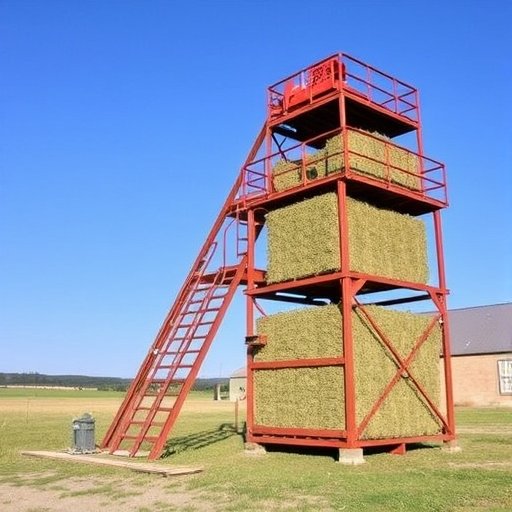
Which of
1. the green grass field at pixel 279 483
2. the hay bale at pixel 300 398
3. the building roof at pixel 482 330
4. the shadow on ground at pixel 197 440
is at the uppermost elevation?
the building roof at pixel 482 330

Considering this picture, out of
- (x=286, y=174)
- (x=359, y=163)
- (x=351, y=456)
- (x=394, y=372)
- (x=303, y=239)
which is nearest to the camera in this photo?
(x=351, y=456)

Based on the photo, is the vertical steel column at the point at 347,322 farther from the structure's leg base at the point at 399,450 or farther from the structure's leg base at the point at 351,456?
the structure's leg base at the point at 399,450

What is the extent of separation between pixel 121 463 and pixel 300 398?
459 cm

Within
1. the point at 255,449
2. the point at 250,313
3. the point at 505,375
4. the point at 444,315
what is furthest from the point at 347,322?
the point at 505,375

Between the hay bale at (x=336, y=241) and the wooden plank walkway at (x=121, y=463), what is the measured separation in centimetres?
584

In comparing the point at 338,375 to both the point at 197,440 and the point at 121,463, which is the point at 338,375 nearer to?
the point at 121,463

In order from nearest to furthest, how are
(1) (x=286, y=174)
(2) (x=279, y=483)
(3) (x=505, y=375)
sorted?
(2) (x=279, y=483)
(1) (x=286, y=174)
(3) (x=505, y=375)

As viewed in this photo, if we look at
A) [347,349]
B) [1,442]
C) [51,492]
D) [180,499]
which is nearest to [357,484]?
[180,499]

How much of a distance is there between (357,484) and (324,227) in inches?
267

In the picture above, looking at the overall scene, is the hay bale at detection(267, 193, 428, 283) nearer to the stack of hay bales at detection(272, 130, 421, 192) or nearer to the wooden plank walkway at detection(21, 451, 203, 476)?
the stack of hay bales at detection(272, 130, 421, 192)

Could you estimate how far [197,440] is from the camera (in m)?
21.1

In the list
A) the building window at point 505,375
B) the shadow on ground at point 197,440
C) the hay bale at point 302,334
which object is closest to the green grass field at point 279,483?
the shadow on ground at point 197,440

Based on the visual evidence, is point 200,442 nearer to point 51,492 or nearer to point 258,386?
point 258,386

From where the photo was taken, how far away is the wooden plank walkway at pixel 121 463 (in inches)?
520
